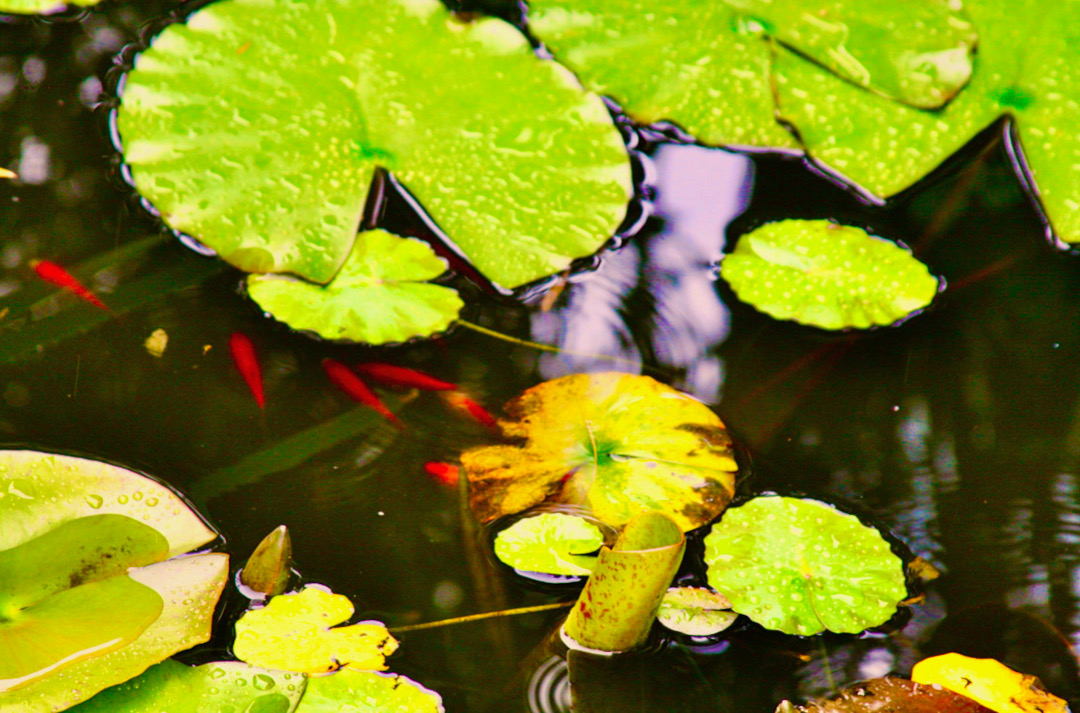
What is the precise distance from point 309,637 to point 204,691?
147 millimetres

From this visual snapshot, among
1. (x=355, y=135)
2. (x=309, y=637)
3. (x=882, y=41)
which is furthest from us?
(x=882, y=41)

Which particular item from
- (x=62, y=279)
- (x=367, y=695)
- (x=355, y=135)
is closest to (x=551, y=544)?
(x=367, y=695)

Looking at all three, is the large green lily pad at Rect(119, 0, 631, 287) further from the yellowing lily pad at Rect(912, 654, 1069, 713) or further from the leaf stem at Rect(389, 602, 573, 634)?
the yellowing lily pad at Rect(912, 654, 1069, 713)

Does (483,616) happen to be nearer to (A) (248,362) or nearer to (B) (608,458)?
(B) (608,458)

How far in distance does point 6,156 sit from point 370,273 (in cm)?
79

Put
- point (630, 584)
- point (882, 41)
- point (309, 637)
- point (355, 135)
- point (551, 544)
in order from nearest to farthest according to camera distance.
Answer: point (630, 584)
point (309, 637)
point (551, 544)
point (355, 135)
point (882, 41)

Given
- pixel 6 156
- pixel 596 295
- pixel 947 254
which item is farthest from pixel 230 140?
pixel 947 254

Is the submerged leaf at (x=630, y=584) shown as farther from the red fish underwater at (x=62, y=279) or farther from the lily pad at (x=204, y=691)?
the red fish underwater at (x=62, y=279)

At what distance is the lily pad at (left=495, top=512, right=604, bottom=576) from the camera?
118 centimetres

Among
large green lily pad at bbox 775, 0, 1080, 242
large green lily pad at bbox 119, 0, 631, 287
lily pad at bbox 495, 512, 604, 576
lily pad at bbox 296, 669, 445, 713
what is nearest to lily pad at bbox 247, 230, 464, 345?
large green lily pad at bbox 119, 0, 631, 287

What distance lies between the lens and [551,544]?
3.93 feet

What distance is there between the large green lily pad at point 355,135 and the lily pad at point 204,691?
65 centimetres

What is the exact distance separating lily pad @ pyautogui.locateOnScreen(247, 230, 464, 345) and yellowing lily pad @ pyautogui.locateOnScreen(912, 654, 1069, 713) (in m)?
0.97

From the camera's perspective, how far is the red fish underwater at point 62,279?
137 centimetres
